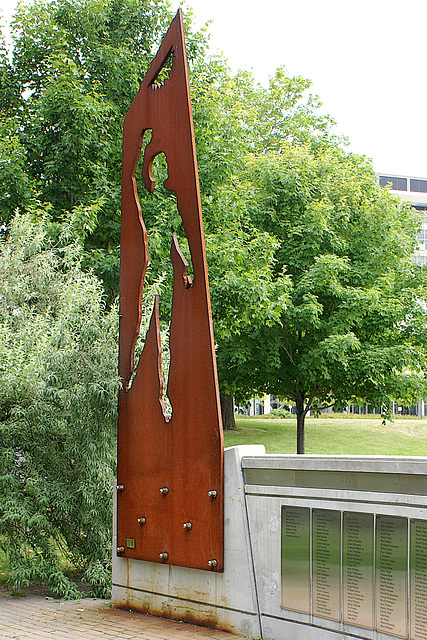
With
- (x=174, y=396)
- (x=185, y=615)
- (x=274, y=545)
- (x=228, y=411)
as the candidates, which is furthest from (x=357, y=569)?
(x=228, y=411)

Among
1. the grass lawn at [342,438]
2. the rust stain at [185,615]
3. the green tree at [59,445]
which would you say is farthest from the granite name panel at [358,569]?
the grass lawn at [342,438]

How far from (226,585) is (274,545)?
64 cm

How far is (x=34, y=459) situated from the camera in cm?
804

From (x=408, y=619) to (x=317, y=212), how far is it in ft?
47.3

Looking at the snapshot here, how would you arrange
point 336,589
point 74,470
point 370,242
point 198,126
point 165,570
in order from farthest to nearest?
point 370,242 < point 198,126 < point 74,470 < point 165,570 < point 336,589

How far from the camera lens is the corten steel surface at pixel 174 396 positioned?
6199 millimetres

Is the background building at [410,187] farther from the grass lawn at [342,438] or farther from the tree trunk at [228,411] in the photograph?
the tree trunk at [228,411]

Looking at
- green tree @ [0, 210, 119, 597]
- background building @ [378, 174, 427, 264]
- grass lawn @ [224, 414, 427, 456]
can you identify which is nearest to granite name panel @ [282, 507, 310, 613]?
green tree @ [0, 210, 119, 597]

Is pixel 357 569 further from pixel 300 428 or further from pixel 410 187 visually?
pixel 410 187

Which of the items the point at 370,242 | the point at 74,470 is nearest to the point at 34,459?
the point at 74,470

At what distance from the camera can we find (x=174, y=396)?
659 centimetres

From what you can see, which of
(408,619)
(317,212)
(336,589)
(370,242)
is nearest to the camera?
(408,619)

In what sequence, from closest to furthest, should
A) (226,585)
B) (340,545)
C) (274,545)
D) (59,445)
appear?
(340,545) < (274,545) < (226,585) < (59,445)

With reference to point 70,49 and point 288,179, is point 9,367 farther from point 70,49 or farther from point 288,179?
point 288,179
